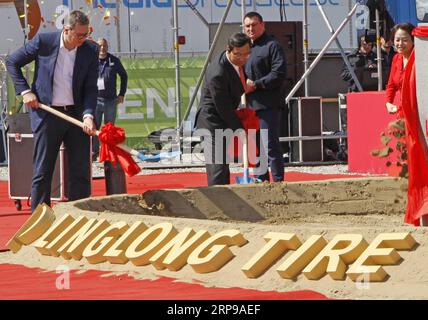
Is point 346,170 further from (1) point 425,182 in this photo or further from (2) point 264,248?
(2) point 264,248

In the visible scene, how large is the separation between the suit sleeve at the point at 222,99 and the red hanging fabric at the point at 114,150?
1209mm

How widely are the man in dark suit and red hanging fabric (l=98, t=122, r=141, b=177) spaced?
1.21 metres

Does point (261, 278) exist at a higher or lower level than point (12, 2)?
lower

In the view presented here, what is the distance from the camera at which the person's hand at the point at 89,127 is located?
11.6 m

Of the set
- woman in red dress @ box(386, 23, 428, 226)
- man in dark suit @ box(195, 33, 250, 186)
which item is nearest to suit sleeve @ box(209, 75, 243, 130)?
man in dark suit @ box(195, 33, 250, 186)

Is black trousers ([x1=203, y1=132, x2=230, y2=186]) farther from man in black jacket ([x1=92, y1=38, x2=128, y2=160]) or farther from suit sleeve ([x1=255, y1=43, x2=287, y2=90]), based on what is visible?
man in black jacket ([x1=92, y1=38, x2=128, y2=160])

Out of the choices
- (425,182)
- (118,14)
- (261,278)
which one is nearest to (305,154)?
(118,14)

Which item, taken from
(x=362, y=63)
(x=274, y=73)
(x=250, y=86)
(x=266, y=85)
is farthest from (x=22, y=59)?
(x=362, y=63)

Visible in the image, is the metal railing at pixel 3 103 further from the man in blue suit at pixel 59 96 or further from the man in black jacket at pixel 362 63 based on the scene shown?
the man in blue suit at pixel 59 96

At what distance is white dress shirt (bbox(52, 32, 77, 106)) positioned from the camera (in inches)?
468

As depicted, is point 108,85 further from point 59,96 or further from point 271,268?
point 271,268
